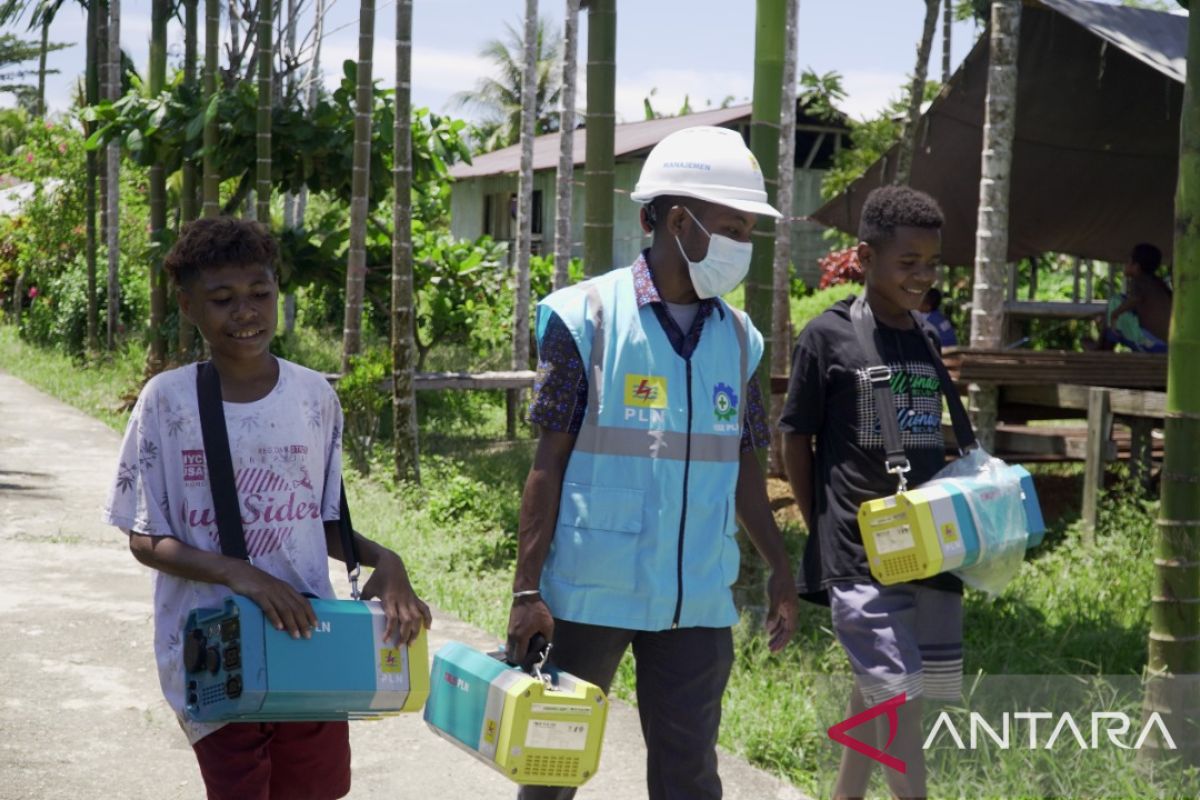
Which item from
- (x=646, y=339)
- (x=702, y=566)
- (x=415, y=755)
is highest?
(x=646, y=339)

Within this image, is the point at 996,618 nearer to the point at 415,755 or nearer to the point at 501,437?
the point at 415,755

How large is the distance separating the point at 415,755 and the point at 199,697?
87.9 inches

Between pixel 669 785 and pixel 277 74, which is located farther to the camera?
pixel 277 74

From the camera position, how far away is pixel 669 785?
3.40 m

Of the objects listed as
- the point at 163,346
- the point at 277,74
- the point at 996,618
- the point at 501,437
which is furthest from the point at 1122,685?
the point at 163,346

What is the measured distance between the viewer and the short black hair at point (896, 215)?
4.14m

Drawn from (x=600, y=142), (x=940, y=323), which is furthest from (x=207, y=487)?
(x=940, y=323)

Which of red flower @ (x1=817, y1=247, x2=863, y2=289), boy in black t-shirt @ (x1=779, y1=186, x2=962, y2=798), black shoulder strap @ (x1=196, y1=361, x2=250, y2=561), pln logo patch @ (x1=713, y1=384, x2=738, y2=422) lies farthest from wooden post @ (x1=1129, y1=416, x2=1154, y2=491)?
red flower @ (x1=817, y1=247, x2=863, y2=289)

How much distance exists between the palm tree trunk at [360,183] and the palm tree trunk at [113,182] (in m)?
8.08

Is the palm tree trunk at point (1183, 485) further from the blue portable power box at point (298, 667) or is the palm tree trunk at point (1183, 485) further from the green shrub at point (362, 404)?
the green shrub at point (362, 404)

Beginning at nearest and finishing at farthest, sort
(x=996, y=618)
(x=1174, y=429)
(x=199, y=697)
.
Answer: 1. (x=199, y=697)
2. (x=1174, y=429)
3. (x=996, y=618)

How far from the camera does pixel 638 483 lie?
334cm

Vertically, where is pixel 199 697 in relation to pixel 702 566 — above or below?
below

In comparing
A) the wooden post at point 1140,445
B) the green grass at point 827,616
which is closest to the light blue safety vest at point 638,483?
the green grass at point 827,616
